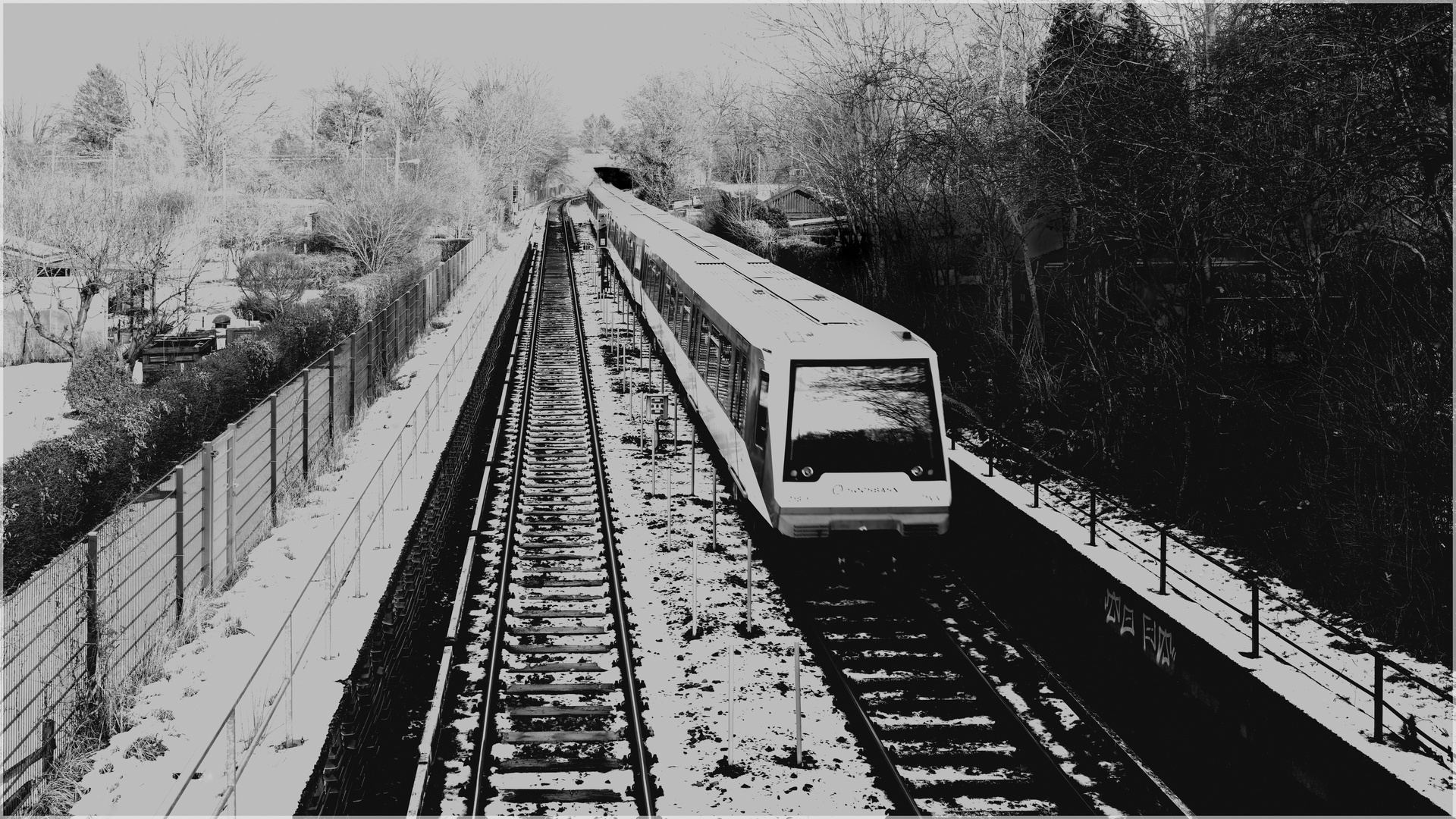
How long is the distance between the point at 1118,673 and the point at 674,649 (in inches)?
156

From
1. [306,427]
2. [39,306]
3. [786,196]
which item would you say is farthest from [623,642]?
[786,196]

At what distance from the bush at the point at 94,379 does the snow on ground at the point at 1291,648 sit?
Result: 1768 cm

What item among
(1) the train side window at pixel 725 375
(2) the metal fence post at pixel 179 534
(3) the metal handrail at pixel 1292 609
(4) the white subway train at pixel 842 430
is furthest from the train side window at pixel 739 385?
(2) the metal fence post at pixel 179 534

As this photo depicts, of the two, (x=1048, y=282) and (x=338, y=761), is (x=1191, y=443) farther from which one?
(x=1048, y=282)

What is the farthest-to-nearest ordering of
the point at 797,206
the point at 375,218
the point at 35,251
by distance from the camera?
the point at 797,206
the point at 375,218
the point at 35,251

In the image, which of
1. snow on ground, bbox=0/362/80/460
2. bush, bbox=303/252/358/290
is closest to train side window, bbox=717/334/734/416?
snow on ground, bbox=0/362/80/460

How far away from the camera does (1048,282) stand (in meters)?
28.7

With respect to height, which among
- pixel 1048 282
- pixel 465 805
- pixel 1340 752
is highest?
pixel 1048 282

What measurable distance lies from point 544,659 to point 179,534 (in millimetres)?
3358

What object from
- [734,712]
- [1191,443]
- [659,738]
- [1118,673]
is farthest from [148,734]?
[1191,443]

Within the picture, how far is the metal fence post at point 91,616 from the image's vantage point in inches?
342

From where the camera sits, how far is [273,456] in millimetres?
14281

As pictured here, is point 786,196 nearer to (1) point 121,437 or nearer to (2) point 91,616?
(1) point 121,437

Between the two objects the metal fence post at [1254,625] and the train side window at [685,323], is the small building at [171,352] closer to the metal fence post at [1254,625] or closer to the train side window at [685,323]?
the train side window at [685,323]
